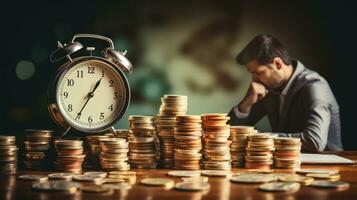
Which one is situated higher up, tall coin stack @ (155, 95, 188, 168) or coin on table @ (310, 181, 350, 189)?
tall coin stack @ (155, 95, 188, 168)

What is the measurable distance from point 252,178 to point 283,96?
282cm

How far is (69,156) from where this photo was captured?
278cm

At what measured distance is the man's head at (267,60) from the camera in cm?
535

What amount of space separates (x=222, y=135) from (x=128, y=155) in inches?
18.2

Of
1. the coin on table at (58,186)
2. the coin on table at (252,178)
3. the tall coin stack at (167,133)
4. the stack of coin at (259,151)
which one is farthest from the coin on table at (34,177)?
the stack of coin at (259,151)

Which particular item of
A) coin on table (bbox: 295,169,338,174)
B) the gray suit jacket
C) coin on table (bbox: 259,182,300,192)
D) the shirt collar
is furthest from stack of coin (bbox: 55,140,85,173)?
the shirt collar

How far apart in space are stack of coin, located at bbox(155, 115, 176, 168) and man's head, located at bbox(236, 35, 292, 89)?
2554mm

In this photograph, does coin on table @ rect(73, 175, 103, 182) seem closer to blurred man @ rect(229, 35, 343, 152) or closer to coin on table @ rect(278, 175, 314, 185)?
coin on table @ rect(278, 175, 314, 185)

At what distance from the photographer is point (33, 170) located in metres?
2.82

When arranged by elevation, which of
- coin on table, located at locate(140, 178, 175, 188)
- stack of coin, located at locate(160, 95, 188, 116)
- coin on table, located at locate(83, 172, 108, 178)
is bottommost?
coin on table, located at locate(140, 178, 175, 188)

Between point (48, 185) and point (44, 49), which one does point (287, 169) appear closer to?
point (48, 185)

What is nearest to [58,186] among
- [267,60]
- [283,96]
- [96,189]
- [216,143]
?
[96,189]

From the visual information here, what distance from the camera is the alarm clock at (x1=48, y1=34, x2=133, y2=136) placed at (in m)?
2.88

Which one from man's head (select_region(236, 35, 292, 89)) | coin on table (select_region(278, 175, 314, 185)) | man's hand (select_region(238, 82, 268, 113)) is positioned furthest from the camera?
man's hand (select_region(238, 82, 268, 113))
